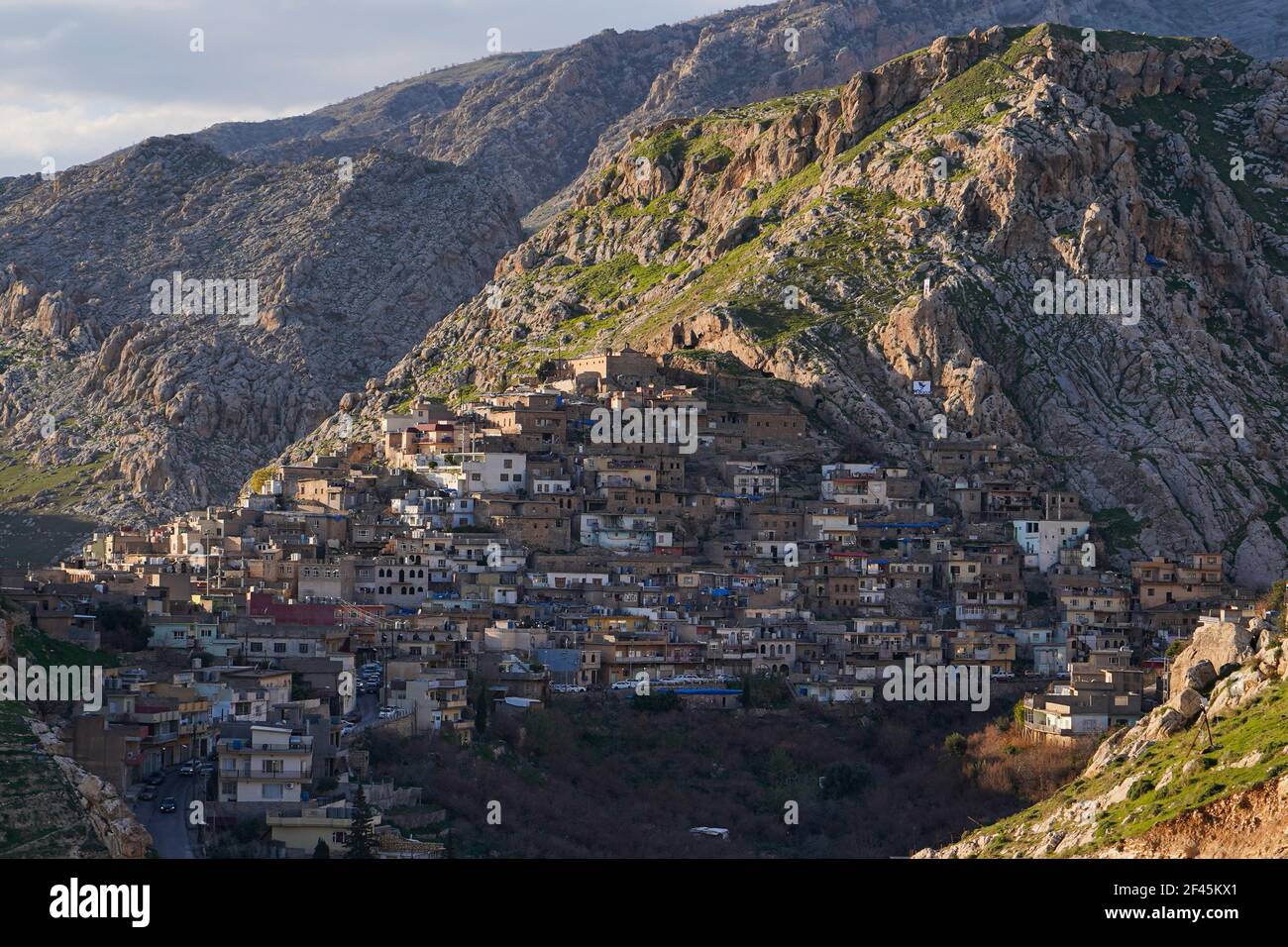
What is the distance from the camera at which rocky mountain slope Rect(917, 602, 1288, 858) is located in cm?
4344

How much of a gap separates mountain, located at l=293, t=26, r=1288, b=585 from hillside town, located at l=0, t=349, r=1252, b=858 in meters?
3.71

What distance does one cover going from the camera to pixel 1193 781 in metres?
47.9

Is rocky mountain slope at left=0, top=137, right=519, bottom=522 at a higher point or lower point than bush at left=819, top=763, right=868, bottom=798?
higher

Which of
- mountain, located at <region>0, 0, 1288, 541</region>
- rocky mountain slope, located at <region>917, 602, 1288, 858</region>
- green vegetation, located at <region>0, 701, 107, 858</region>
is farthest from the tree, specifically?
mountain, located at <region>0, 0, 1288, 541</region>

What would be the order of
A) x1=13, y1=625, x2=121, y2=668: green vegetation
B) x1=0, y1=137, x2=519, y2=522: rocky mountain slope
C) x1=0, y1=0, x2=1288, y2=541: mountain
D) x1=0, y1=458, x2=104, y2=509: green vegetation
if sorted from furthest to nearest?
x1=0, y1=137, x2=519, y2=522: rocky mountain slope < x1=0, y1=0, x2=1288, y2=541: mountain < x1=0, y1=458, x2=104, y2=509: green vegetation < x1=13, y1=625, x2=121, y2=668: green vegetation

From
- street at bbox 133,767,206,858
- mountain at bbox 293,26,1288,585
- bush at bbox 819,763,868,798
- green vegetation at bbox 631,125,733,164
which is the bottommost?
bush at bbox 819,763,868,798

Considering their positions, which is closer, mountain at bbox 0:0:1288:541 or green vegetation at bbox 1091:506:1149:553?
green vegetation at bbox 1091:506:1149:553

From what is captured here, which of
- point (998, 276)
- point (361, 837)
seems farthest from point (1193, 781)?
point (998, 276)

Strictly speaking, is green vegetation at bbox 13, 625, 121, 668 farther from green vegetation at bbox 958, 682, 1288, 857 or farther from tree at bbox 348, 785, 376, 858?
green vegetation at bbox 958, 682, 1288, 857

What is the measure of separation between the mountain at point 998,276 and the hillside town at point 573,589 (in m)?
3.71

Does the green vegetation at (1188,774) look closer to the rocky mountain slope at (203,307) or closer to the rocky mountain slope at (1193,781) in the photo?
the rocky mountain slope at (1193,781)

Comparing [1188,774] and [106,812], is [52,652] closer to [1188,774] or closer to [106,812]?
[106,812]

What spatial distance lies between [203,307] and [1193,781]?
4470 inches
